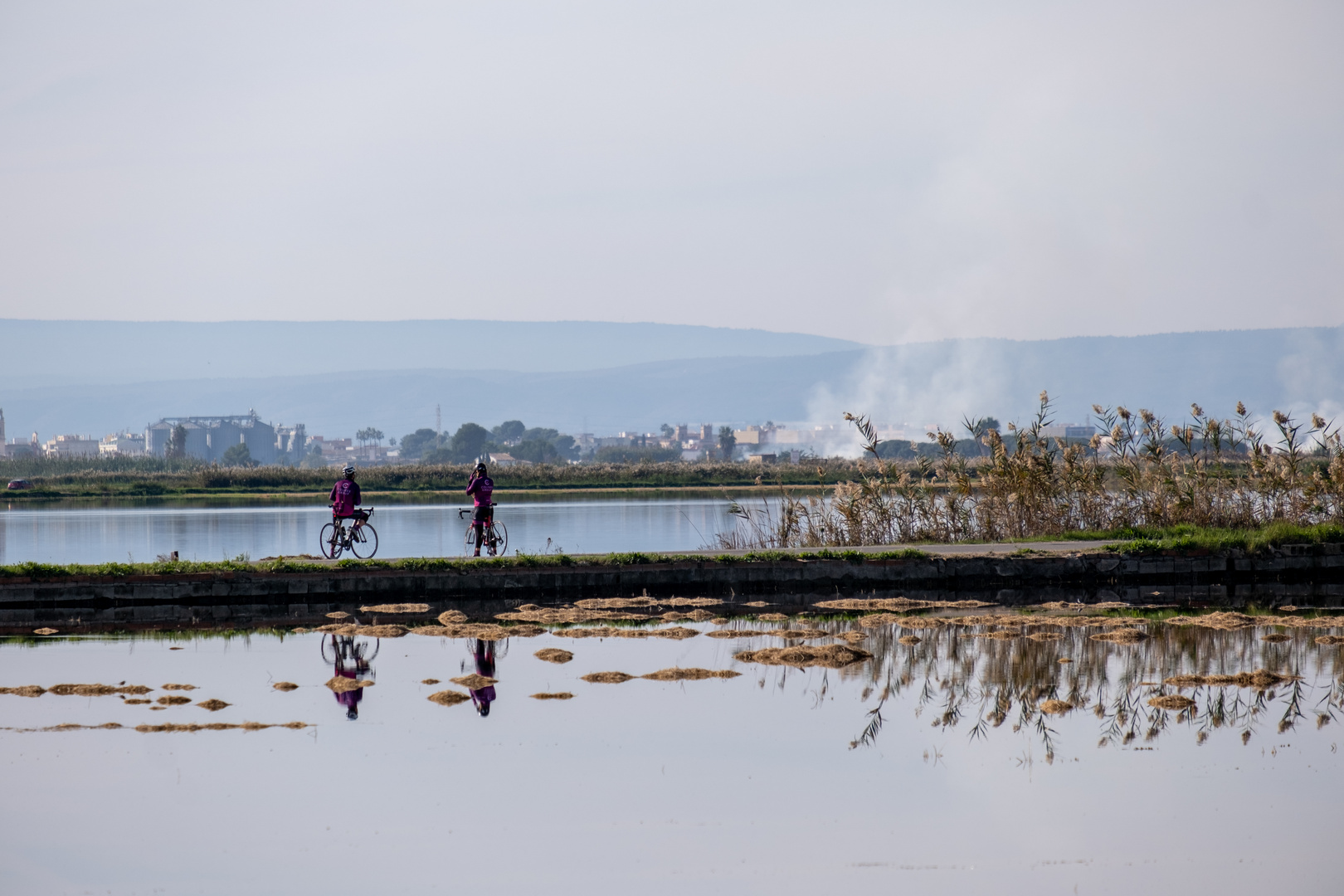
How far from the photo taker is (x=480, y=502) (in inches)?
837

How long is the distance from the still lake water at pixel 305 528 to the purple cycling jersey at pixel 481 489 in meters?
4.55

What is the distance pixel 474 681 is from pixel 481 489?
856 cm

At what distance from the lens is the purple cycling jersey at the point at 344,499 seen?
22.1m

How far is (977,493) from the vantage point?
24312 mm

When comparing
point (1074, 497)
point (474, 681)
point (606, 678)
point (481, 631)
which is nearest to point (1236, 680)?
point (606, 678)

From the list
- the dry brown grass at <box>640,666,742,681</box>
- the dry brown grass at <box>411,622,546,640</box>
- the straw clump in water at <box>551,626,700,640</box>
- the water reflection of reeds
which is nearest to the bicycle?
the dry brown grass at <box>411,622,546,640</box>

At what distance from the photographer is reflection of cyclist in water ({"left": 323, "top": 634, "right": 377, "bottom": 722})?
11.9m

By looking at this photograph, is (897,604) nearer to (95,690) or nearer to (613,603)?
(613,603)

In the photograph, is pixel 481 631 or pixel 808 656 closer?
pixel 808 656

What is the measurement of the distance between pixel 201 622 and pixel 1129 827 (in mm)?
12352

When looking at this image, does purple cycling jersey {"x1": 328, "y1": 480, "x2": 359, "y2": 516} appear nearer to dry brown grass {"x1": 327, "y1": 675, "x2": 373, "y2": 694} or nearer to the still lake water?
the still lake water

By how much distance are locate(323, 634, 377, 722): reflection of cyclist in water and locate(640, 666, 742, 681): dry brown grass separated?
8.91ft

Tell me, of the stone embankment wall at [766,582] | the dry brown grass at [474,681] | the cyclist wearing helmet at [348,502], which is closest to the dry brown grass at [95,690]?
the dry brown grass at [474,681]

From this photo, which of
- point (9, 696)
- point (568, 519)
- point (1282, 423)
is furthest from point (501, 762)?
point (568, 519)
